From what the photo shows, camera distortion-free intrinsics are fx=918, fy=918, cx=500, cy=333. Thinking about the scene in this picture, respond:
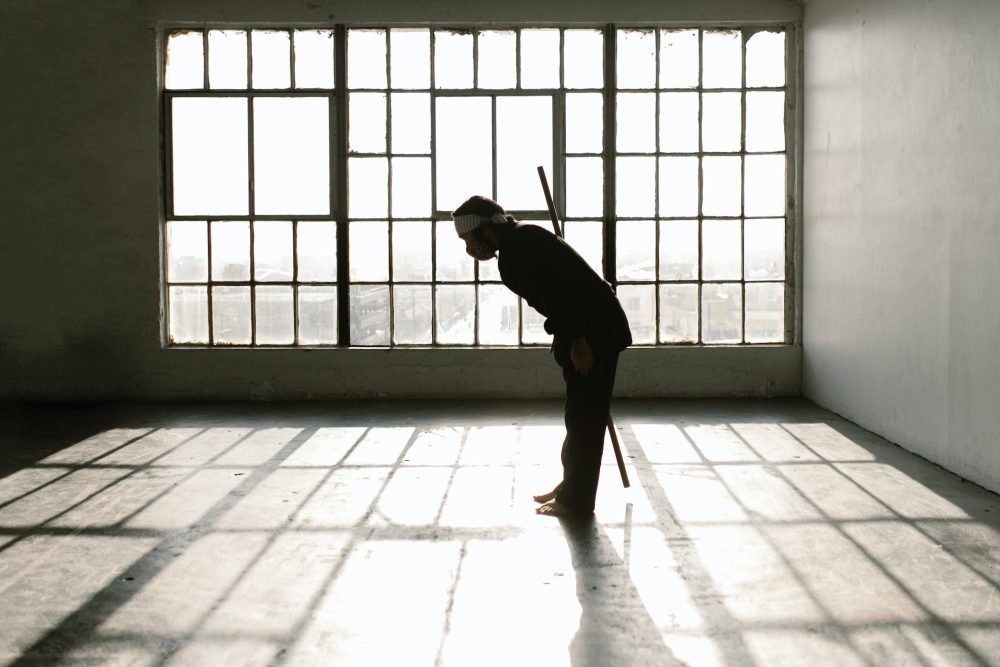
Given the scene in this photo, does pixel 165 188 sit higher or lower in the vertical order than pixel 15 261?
higher

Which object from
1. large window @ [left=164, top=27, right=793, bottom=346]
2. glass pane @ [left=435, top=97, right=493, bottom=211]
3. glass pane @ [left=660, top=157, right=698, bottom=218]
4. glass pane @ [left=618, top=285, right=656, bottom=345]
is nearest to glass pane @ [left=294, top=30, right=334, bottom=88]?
large window @ [left=164, top=27, right=793, bottom=346]

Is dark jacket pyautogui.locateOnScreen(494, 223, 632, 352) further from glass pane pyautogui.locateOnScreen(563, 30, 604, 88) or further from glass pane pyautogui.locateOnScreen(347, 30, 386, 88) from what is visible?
glass pane pyautogui.locateOnScreen(347, 30, 386, 88)

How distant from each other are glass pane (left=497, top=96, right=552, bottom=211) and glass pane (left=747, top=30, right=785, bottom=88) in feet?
5.01

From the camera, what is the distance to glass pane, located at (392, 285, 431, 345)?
6.91 m

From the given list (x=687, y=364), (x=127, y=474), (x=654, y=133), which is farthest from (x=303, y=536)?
(x=654, y=133)

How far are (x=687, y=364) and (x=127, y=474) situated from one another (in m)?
4.01

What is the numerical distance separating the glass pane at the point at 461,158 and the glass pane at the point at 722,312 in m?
1.82

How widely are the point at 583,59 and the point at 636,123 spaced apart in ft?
2.03

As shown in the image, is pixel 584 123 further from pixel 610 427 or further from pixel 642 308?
pixel 610 427

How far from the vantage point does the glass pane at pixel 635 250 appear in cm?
688

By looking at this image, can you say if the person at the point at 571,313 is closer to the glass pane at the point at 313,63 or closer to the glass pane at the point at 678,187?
the glass pane at the point at 678,187

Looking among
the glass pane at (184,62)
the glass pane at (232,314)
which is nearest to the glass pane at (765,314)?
the glass pane at (232,314)

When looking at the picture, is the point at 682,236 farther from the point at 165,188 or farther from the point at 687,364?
the point at 165,188

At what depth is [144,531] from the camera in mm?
3416
